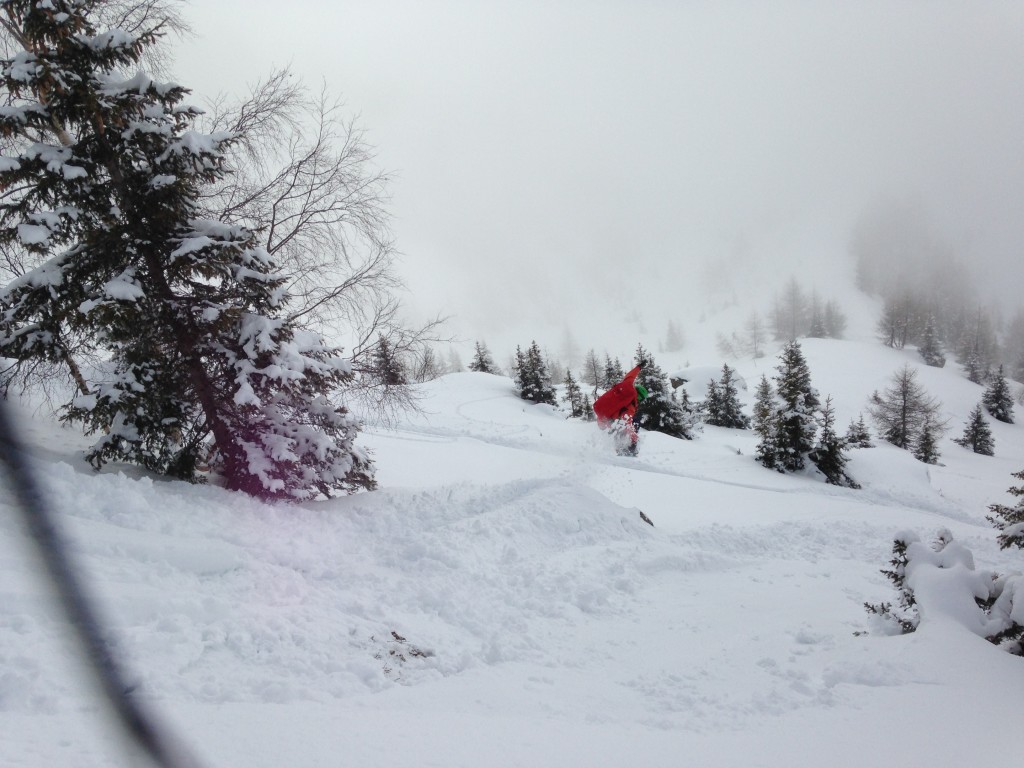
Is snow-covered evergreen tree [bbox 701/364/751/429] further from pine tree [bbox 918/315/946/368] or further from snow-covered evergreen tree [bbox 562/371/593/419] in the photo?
pine tree [bbox 918/315/946/368]

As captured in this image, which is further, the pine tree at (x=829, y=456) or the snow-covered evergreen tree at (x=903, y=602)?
the pine tree at (x=829, y=456)

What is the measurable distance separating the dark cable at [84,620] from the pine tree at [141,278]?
107 centimetres

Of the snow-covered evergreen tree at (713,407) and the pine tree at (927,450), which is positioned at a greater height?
the snow-covered evergreen tree at (713,407)

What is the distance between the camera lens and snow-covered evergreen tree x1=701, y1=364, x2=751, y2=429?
125ft

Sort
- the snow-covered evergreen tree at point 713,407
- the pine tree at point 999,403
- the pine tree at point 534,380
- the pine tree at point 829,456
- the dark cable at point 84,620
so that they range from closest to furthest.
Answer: the dark cable at point 84,620
the pine tree at point 829,456
the snow-covered evergreen tree at point 713,407
the pine tree at point 534,380
the pine tree at point 999,403

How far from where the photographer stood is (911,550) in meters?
5.42

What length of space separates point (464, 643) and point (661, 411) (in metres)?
28.4

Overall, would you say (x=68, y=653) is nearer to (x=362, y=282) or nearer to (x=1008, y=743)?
(x=362, y=282)

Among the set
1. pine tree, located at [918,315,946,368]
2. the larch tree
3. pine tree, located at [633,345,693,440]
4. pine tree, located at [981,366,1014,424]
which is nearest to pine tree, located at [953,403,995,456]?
the larch tree

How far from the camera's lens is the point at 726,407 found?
38.4m

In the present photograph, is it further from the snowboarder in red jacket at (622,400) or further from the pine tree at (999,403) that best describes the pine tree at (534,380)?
the pine tree at (999,403)

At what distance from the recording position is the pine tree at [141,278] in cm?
539

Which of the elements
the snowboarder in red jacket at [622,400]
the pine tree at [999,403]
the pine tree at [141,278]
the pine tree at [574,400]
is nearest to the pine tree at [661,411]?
the pine tree at [574,400]

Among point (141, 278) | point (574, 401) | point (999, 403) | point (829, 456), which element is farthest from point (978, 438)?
point (141, 278)
